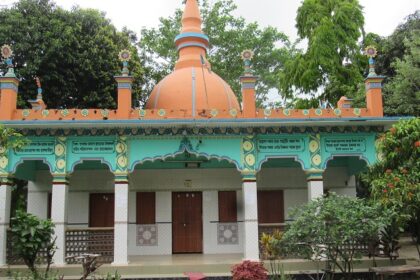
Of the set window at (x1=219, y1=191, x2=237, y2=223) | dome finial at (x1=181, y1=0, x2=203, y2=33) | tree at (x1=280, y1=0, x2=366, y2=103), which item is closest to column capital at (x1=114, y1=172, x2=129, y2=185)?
window at (x1=219, y1=191, x2=237, y2=223)

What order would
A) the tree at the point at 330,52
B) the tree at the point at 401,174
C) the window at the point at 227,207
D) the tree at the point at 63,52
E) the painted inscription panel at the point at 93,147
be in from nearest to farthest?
the tree at the point at 401,174, the painted inscription panel at the point at 93,147, the window at the point at 227,207, the tree at the point at 63,52, the tree at the point at 330,52

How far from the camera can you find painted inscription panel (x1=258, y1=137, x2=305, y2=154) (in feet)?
39.7

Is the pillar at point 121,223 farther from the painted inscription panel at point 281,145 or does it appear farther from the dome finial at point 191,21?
the dome finial at point 191,21

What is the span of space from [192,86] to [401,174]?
22.1 ft

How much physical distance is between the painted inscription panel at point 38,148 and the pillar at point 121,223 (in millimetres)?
1776

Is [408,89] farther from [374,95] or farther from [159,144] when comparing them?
[159,144]

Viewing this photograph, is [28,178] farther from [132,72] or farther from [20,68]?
[132,72]

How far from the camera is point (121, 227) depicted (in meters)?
11.5

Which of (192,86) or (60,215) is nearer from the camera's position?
Answer: (60,215)

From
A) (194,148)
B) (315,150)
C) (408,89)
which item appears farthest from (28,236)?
(408,89)

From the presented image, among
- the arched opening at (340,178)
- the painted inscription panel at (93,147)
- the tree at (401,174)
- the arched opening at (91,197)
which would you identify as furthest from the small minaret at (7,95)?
the arched opening at (340,178)

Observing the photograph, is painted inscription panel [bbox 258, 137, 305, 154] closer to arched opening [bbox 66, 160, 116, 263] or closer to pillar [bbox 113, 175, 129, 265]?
pillar [bbox 113, 175, 129, 265]

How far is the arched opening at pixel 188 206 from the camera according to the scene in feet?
45.8

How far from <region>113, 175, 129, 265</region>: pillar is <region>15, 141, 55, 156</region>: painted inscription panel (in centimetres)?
178
